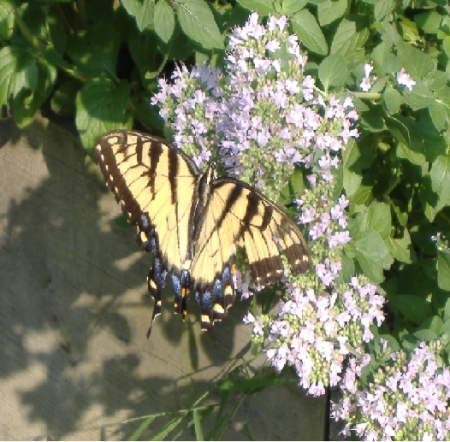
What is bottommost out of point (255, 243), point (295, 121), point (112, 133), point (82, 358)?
point (82, 358)

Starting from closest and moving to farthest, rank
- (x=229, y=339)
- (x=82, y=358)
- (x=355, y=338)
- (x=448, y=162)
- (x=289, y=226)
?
1. (x=289, y=226)
2. (x=355, y=338)
3. (x=448, y=162)
4. (x=229, y=339)
5. (x=82, y=358)

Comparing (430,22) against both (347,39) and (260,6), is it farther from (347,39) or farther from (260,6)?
(260,6)

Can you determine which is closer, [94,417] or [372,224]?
[372,224]

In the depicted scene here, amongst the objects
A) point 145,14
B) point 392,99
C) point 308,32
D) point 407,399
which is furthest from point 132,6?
point 407,399

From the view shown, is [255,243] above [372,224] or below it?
above

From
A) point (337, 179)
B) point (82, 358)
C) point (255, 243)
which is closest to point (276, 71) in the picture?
point (337, 179)

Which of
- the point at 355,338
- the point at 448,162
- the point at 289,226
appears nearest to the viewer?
the point at 289,226

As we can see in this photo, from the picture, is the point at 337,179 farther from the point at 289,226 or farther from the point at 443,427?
the point at 443,427
